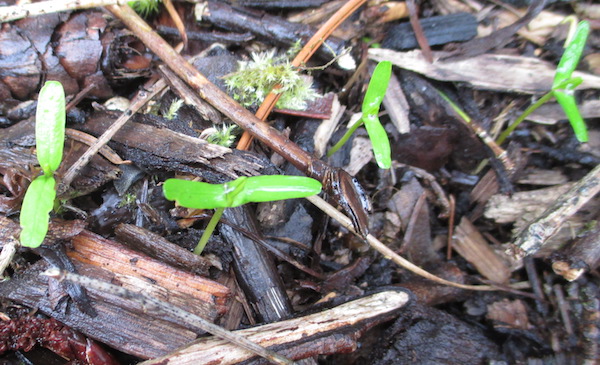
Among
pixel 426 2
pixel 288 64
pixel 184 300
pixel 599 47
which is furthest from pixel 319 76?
pixel 599 47

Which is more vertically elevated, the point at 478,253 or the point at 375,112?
the point at 375,112

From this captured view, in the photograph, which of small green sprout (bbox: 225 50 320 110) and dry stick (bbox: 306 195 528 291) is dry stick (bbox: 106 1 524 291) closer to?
dry stick (bbox: 306 195 528 291)

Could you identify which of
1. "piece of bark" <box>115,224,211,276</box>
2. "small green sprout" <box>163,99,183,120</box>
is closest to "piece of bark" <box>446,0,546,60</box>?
"small green sprout" <box>163,99,183,120</box>

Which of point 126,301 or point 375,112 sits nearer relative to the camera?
point 126,301

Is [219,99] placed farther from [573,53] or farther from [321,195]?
[573,53]

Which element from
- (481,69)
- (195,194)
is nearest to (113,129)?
(195,194)

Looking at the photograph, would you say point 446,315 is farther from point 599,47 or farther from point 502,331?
point 599,47
